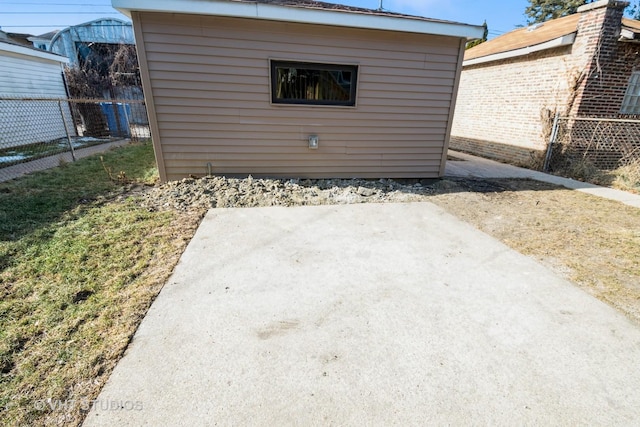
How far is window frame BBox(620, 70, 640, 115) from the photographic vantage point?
7.14 m

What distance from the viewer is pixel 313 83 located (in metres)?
5.21

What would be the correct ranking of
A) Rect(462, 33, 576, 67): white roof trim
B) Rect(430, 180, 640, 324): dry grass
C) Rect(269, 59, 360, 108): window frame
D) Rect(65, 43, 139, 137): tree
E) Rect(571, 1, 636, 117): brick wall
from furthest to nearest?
1. Rect(65, 43, 139, 137): tree
2. Rect(462, 33, 576, 67): white roof trim
3. Rect(571, 1, 636, 117): brick wall
4. Rect(269, 59, 360, 108): window frame
5. Rect(430, 180, 640, 324): dry grass

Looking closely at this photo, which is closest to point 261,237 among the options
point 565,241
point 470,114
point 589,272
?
point 589,272

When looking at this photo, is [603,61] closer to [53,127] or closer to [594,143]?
[594,143]

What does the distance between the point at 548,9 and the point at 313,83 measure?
37.0 m

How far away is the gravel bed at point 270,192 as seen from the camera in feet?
14.8

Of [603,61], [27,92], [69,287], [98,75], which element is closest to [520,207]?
[603,61]

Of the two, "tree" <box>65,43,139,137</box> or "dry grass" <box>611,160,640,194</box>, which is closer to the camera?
"dry grass" <box>611,160,640,194</box>

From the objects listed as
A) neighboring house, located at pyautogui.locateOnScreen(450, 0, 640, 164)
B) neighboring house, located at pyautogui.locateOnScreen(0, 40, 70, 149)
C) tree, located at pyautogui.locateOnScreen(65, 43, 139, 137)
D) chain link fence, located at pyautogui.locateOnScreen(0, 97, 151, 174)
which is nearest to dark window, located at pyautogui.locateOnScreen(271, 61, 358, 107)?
chain link fence, located at pyautogui.locateOnScreen(0, 97, 151, 174)

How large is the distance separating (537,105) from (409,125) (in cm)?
489

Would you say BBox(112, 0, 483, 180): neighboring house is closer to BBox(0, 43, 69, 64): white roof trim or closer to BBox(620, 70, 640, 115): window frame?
BBox(620, 70, 640, 115): window frame

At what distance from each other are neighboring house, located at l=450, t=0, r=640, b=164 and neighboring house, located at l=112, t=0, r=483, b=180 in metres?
3.65

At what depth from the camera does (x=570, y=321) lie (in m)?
2.22

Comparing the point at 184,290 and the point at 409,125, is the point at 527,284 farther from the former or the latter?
the point at 409,125
